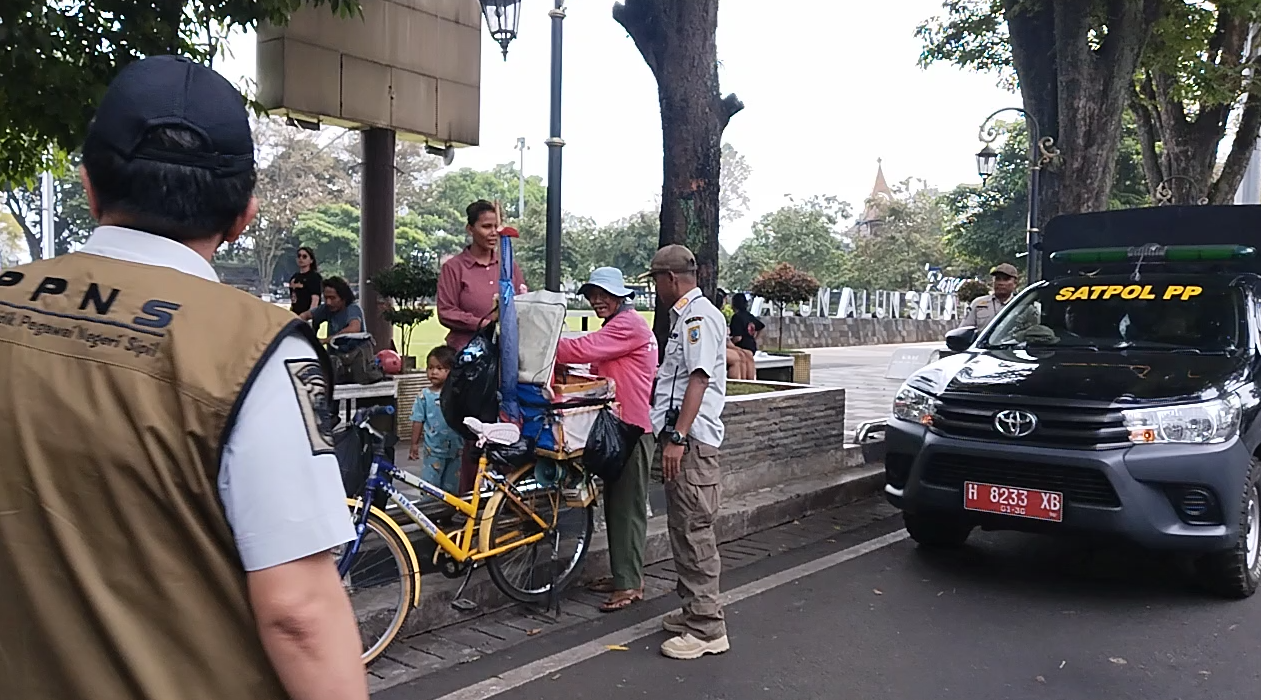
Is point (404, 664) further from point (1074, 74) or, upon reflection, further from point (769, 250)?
point (769, 250)

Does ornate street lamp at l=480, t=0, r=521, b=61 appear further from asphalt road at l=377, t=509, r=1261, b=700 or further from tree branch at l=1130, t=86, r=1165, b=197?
tree branch at l=1130, t=86, r=1165, b=197

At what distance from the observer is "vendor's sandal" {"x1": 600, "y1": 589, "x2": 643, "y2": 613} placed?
5.39 metres

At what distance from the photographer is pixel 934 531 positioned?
6559mm

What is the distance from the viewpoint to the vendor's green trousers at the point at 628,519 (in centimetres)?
542

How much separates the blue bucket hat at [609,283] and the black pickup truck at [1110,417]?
208cm

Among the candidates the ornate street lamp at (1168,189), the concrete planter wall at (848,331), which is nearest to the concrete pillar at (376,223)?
the ornate street lamp at (1168,189)

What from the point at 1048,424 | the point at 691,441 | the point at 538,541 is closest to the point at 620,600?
the point at 538,541

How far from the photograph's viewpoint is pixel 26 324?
4.47 ft

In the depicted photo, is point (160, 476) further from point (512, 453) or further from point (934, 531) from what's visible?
point (934, 531)

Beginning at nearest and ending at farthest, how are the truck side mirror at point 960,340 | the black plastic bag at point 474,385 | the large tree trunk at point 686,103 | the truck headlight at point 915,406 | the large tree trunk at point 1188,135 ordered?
the black plastic bag at point 474,385
the truck headlight at point 915,406
the truck side mirror at point 960,340
the large tree trunk at point 686,103
the large tree trunk at point 1188,135

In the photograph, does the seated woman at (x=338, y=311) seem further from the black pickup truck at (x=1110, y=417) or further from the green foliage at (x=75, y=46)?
the black pickup truck at (x=1110, y=417)

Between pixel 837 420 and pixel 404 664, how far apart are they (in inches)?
189

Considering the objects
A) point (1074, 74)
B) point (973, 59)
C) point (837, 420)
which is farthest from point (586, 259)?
point (837, 420)

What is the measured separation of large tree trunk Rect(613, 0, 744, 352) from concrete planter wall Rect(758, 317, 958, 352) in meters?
19.2
